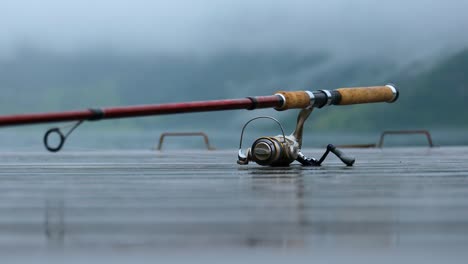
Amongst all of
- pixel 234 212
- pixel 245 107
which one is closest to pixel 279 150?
pixel 245 107

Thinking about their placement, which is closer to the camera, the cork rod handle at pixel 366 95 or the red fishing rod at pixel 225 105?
the red fishing rod at pixel 225 105

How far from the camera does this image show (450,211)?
4531mm

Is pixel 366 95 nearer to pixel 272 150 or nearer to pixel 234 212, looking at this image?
pixel 272 150

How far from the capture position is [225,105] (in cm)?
766

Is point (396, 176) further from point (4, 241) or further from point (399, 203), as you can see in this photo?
point (4, 241)

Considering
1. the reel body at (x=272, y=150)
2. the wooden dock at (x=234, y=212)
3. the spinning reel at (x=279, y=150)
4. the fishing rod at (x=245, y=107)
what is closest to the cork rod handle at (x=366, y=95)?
the fishing rod at (x=245, y=107)

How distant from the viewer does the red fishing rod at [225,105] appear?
6.12 meters

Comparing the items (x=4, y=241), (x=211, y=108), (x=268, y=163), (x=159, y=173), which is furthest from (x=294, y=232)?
(x=268, y=163)

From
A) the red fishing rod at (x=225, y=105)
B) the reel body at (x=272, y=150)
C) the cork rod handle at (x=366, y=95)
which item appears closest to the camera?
the red fishing rod at (x=225, y=105)

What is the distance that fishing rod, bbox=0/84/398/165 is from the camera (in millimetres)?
6129

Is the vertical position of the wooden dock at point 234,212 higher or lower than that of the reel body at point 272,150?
lower

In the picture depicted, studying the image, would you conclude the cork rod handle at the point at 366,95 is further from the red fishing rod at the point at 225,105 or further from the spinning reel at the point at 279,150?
the spinning reel at the point at 279,150

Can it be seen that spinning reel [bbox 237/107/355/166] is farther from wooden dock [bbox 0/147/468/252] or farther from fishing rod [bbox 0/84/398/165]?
wooden dock [bbox 0/147/468/252]

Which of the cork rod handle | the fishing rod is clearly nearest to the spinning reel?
the fishing rod
